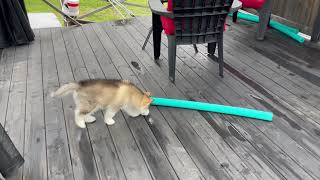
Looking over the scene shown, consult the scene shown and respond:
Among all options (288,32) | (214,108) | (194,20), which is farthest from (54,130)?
(288,32)

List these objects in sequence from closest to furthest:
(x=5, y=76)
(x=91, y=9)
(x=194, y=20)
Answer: (x=194, y=20) → (x=5, y=76) → (x=91, y=9)

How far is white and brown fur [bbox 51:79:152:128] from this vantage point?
218 cm

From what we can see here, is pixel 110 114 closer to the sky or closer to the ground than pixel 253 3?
closer to the ground

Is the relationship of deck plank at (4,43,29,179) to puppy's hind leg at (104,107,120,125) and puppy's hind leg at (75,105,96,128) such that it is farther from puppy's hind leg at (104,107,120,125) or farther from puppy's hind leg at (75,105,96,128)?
puppy's hind leg at (104,107,120,125)

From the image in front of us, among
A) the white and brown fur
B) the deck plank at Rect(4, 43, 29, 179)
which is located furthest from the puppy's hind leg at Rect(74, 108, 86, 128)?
the deck plank at Rect(4, 43, 29, 179)

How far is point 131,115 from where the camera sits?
8.12 feet

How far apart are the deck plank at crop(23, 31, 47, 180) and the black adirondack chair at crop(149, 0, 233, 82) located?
1365 mm

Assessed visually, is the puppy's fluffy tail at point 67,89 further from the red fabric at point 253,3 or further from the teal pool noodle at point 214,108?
the red fabric at point 253,3

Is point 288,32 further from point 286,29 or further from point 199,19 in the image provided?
point 199,19

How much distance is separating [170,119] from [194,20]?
3.43 feet

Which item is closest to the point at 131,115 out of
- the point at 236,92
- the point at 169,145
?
the point at 169,145

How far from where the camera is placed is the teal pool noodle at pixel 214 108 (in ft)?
8.21

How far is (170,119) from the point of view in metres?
2.49

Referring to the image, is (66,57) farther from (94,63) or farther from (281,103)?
(281,103)
